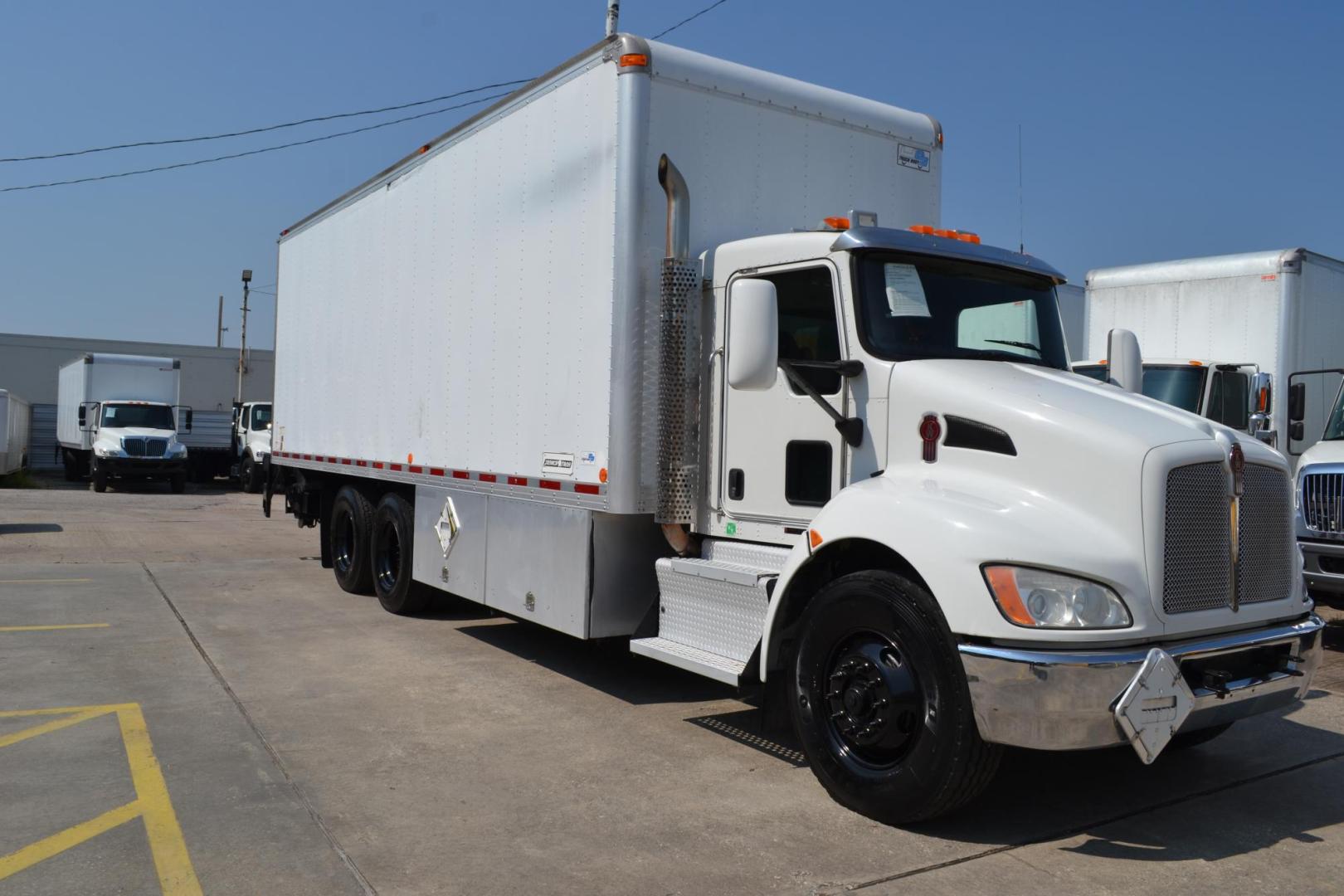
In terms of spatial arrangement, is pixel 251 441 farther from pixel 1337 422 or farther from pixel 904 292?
pixel 904 292

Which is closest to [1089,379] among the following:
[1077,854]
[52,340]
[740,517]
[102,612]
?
[740,517]

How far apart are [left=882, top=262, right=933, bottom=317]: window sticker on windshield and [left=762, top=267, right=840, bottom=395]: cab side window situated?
0.28 meters

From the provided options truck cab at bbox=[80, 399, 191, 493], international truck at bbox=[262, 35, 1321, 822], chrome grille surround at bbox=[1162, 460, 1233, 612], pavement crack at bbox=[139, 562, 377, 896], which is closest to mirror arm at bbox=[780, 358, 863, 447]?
international truck at bbox=[262, 35, 1321, 822]

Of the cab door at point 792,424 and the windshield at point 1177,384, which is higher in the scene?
the windshield at point 1177,384

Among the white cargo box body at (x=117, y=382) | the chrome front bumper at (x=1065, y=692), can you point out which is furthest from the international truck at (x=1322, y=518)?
the white cargo box body at (x=117, y=382)

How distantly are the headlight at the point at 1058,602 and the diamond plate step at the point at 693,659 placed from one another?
173 centimetres

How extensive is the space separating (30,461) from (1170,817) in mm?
38667

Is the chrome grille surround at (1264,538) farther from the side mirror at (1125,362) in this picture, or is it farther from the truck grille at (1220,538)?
the side mirror at (1125,362)

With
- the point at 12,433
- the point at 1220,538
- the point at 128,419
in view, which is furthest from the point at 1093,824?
the point at 12,433

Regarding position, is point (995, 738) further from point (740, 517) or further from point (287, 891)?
point (287, 891)

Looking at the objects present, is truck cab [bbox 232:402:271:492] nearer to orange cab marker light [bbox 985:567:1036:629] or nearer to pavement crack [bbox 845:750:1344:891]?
pavement crack [bbox 845:750:1344:891]

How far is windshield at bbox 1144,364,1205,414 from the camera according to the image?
34.7ft

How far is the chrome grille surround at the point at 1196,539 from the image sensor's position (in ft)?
14.8

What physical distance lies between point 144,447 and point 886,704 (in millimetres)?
27370
